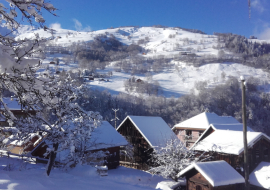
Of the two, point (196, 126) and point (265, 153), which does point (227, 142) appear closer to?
point (265, 153)

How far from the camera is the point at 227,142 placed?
18625mm

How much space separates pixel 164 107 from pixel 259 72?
212 feet

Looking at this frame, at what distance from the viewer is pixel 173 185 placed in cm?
1644

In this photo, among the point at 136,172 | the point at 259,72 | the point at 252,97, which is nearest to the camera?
the point at 136,172

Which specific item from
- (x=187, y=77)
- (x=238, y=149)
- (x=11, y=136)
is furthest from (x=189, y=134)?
(x=187, y=77)

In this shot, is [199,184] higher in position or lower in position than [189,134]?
lower

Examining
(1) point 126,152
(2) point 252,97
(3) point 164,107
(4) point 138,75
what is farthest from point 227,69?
(1) point 126,152

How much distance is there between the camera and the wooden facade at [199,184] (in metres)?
13.3

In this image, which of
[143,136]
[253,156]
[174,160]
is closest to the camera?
[174,160]

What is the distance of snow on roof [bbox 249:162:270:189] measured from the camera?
15.1m

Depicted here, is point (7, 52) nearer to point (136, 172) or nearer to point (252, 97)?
point (136, 172)

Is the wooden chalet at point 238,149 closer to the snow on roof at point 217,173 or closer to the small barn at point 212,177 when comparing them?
the small barn at point 212,177

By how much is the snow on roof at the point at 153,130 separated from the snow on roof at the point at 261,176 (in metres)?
8.58

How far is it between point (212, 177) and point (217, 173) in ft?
2.52
